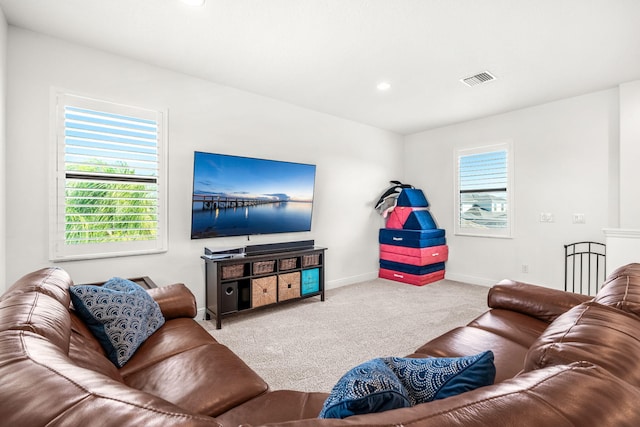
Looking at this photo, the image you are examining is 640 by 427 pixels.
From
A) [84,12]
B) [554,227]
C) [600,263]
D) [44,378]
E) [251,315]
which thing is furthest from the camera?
[554,227]

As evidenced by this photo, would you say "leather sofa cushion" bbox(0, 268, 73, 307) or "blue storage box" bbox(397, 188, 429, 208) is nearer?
"leather sofa cushion" bbox(0, 268, 73, 307)

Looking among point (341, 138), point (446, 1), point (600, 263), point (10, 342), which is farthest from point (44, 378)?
point (600, 263)

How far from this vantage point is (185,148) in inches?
126

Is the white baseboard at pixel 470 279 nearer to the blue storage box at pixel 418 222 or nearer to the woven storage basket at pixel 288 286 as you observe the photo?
the blue storage box at pixel 418 222

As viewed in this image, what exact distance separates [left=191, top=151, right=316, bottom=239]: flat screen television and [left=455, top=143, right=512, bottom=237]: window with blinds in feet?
8.51

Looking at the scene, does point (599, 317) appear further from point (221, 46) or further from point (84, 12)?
point (84, 12)

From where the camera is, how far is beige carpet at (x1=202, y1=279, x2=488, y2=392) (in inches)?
89.9

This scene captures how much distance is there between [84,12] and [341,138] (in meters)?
3.22

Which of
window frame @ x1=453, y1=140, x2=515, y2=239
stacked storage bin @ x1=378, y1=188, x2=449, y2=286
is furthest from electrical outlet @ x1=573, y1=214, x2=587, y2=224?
stacked storage bin @ x1=378, y1=188, x2=449, y2=286

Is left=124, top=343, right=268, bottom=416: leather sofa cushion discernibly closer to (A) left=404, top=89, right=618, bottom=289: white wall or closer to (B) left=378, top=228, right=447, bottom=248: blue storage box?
(B) left=378, top=228, right=447, bottom=248: blue storage box

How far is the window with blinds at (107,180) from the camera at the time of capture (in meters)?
2.57

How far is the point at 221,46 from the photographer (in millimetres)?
2648

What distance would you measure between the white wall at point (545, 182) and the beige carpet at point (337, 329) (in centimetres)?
68

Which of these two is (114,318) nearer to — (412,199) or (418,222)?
(418,222)
